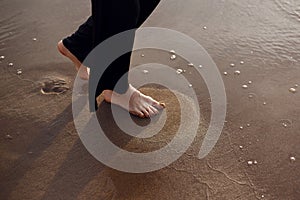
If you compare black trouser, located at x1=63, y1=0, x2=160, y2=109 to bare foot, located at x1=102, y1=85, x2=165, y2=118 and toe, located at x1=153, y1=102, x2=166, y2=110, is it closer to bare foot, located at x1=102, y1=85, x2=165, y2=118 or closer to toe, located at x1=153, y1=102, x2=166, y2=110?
bare foot, located at x1=102, y1=85, x2=165, y2=118

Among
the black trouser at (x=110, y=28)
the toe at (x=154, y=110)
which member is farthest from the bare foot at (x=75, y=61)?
the toe at (x=154, y=110)

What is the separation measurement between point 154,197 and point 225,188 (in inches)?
12.0

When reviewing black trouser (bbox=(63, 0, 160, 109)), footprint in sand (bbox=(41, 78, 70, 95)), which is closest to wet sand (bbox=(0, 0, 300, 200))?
footprint in sand (bbox=(41, 78, 70, 95))

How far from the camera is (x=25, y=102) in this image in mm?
2320

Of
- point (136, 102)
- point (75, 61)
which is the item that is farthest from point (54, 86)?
point (136, 102)

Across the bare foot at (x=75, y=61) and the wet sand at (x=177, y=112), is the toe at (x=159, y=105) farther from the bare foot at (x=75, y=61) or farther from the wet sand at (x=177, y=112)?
the bare foot at (x=75, y=61)

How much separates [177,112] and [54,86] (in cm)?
68

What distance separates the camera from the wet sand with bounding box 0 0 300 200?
192 cm

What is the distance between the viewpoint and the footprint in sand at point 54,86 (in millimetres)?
2389

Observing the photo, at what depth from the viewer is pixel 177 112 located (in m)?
2.28

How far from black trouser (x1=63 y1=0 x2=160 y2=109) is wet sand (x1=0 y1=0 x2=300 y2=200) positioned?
0.22 meters

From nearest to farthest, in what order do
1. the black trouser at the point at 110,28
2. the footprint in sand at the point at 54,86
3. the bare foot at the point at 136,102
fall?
1. the black trouser at the point at 110,28
2. the bare foot at the point at 136,102
3. the footprint in sand at the point at 54,86

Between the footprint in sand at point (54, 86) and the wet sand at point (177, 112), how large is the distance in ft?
0.06

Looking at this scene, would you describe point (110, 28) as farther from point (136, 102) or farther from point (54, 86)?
point (54, 86)
